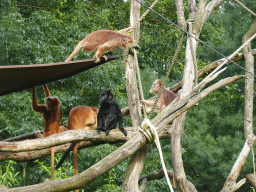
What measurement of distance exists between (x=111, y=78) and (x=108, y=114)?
3.51 m

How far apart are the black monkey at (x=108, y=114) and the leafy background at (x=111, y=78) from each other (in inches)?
66.5

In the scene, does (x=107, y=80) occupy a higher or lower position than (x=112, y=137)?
higher

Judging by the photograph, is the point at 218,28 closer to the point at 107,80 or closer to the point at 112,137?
the point at 107,80

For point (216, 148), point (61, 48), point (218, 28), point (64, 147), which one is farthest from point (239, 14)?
point (64, 147)

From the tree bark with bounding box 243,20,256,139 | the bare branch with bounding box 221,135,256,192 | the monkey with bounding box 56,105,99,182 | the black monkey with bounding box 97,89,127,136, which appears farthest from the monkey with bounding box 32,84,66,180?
the tree bark with bounding box 243,20,256,139

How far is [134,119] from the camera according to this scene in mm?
3846

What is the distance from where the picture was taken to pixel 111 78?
726 centimetres

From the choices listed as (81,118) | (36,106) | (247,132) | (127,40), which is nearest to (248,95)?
(247,132)

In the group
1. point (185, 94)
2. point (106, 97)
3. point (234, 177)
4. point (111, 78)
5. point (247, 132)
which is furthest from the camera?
point (111, 78)

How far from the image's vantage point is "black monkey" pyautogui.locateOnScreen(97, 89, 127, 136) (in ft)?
11.8

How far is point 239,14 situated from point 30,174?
23.2ft

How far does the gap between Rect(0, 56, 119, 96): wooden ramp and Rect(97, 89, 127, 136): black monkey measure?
43 centimetres

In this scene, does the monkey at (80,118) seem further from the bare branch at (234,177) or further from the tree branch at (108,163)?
the bare branch at (234,177)

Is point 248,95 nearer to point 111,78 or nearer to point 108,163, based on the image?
point 108,163
